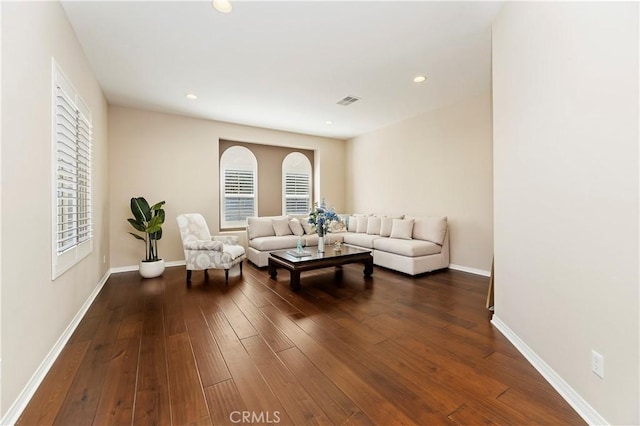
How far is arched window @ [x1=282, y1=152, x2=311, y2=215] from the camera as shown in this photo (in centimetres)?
672

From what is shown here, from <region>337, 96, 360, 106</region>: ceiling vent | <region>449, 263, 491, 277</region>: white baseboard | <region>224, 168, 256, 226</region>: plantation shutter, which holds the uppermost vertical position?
<region>337, 96, 360, 106</region>: ceiling vent

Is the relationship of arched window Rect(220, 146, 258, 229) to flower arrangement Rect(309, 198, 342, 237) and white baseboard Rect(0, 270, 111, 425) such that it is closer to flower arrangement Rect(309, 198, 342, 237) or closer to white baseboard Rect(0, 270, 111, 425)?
flower arrangement Rect(309, 198, 342, 237)

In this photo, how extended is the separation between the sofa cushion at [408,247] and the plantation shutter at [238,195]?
121 inches

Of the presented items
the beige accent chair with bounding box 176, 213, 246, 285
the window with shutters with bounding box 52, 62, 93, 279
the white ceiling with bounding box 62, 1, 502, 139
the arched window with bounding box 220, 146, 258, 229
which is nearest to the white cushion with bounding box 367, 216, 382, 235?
the white ceiling with bounding box 62, 1, 502, 139

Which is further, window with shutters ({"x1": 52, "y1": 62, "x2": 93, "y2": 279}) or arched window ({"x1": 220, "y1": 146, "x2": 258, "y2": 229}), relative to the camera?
arched window ({"x1": 220, "y1": 146, "x2": 258, "y2": 229})

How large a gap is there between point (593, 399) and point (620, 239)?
0.86m

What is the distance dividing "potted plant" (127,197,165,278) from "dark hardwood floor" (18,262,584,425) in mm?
1017

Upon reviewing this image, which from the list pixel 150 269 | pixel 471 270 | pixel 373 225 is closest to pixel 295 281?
pixel 150 269

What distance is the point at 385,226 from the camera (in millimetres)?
5395

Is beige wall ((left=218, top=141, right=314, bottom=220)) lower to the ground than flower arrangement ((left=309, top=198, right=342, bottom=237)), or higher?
higher

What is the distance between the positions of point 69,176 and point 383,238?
4419mm

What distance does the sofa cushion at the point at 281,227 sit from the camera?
5.51m

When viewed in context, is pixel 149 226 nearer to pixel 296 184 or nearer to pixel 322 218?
pixel 322 218

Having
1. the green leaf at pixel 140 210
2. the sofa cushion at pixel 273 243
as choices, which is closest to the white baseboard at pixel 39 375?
the green leaf at pixel 140 210
